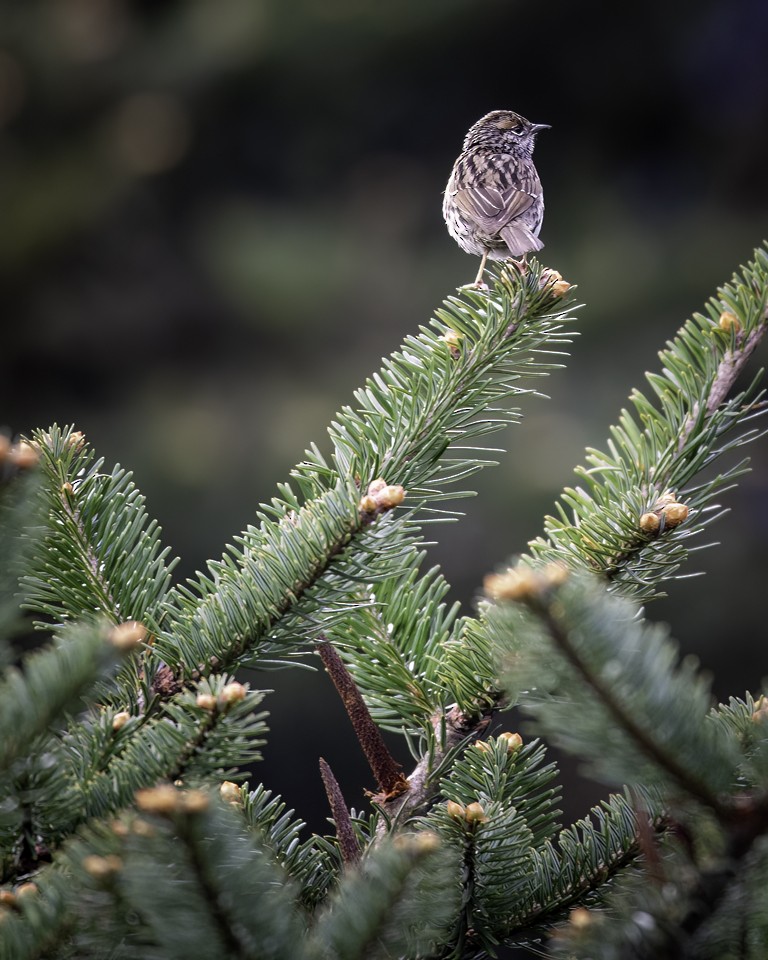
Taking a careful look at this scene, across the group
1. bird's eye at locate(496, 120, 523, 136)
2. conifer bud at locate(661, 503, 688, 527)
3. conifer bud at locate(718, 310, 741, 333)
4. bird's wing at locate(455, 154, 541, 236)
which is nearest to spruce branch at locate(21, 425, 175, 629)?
conifer bud at locate(661, 503, 688, 527)

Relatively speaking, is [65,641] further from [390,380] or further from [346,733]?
[346,733]

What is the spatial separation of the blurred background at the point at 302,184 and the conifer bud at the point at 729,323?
482 centimetres

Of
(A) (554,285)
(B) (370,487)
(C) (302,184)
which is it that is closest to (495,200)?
(A) (554,285)

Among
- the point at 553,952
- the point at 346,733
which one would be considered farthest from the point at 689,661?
the point at 346,733

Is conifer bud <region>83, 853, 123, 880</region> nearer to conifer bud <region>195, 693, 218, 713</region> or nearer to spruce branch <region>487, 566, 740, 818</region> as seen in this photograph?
conifer bud <region>195, 693, 218, 713</region>

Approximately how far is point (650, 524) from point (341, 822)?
32 centimetres

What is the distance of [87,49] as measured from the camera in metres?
6.49

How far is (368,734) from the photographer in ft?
2.50

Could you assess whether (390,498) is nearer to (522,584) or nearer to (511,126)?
(522,584)

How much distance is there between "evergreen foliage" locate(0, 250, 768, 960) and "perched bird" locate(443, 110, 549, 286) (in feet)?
3.70

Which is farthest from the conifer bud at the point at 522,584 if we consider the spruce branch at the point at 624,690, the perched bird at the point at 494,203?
the perched bird at the point at 494,203

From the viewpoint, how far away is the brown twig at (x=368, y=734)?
757 mm

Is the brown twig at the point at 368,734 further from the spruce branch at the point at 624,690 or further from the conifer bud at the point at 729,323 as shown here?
the conifer bud at the point at 729,323

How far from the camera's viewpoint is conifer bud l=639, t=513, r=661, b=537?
28.6 inches
